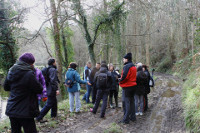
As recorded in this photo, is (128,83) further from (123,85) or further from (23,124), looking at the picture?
(23,124)

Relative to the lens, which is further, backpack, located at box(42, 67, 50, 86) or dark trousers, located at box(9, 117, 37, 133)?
backpack, located at box(42, 67, 50, 86)

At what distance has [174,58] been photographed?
1240 inches

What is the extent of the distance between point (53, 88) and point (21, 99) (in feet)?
7.57

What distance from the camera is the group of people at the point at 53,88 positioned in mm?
3090

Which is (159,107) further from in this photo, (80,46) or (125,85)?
(80,46)

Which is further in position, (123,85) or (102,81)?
(102,81)

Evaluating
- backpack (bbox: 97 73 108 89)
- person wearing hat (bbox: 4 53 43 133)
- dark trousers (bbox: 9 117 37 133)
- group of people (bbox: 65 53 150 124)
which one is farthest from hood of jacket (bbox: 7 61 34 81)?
backpack (bbox: 97 73 108 89)

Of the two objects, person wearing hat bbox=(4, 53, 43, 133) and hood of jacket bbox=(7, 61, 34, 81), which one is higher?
hood of jacket bbox=(7, 61, 34, 81)

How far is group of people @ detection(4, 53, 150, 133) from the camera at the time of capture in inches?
122

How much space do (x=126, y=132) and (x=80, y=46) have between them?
87.4ft

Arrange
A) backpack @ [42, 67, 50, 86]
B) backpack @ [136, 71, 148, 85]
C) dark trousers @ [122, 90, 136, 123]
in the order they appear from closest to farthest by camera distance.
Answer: backpack @ [42, 67, 50, 86]
dark trousers @ [122, 90, 136, 123]
backpack @ [136, 71, 148, 85]

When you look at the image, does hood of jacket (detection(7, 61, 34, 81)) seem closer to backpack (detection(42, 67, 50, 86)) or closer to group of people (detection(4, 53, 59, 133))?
group of people (detection(4, 53, 59, 133))

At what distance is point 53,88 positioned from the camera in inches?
212

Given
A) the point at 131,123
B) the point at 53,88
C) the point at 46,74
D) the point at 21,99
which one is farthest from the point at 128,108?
the point at 21,99
